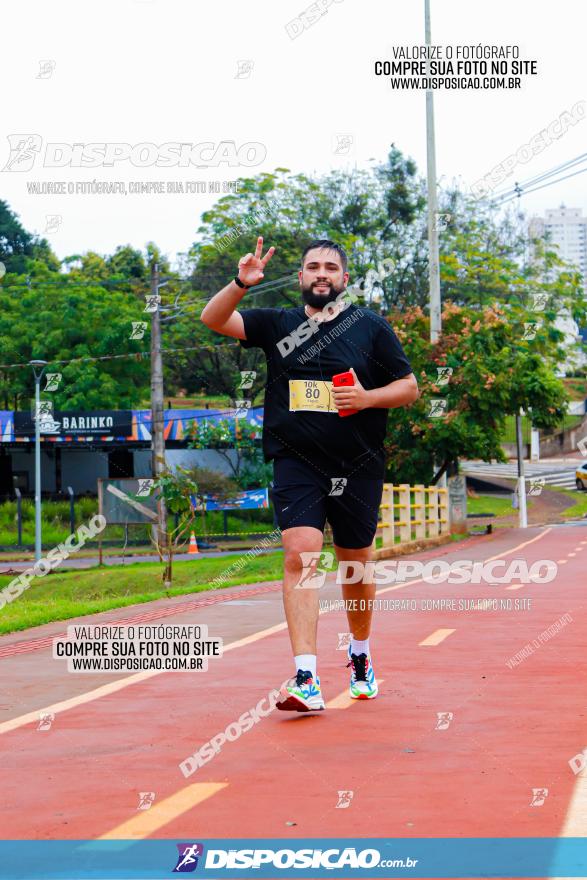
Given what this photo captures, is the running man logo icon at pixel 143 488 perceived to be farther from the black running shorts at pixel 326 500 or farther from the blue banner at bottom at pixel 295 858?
the blue banner at bottom at pixel 295 858

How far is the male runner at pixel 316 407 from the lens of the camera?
623 cm

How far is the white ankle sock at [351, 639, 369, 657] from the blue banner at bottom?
278 cm

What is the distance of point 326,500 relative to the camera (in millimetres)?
6434

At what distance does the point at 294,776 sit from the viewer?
15.7 ft

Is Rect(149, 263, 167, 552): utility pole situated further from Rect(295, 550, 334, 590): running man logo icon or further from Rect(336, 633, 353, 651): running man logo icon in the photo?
Rect(295, 550, 334, 590): running man logo icon

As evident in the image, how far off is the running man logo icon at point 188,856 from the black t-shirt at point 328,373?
8.98 feet

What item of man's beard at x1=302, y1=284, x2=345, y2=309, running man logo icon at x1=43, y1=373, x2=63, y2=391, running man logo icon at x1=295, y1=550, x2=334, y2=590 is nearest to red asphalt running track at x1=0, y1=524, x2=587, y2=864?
running man logo icon at x1=295, y1=550, x2=334, y2=590

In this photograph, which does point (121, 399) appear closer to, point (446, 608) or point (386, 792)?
point (446, 608)

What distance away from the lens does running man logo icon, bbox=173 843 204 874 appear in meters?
3.66

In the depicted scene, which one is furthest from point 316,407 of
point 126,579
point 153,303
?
point 153,303

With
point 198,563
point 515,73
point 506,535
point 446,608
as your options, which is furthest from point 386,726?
point 506,535

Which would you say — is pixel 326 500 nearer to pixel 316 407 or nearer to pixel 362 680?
pixel 316 407

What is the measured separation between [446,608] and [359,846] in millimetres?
8588

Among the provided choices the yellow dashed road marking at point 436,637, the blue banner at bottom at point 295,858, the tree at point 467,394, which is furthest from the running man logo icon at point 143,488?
the blue banner at bottom at point 295,858
